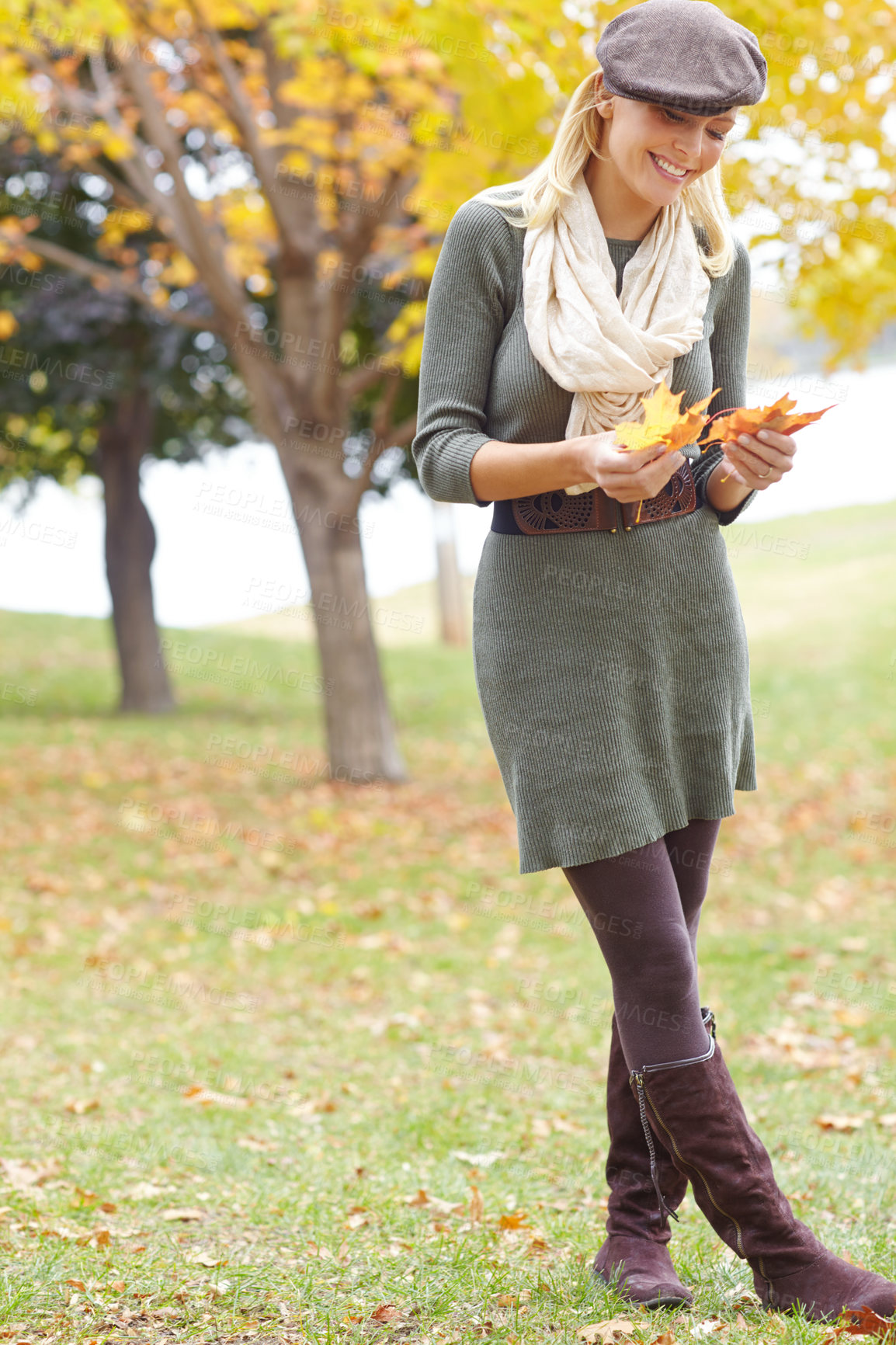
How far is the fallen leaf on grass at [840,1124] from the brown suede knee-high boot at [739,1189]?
1.83m

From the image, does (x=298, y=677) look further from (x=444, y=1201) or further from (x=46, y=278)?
(x=444, y=1201)

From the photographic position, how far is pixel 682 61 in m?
2.08

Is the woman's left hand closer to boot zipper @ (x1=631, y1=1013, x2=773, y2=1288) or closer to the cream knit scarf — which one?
the cream knit scarf

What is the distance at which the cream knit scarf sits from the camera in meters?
2.13

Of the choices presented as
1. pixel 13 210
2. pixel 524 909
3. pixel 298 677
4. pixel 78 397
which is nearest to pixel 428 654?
pixel 298 677

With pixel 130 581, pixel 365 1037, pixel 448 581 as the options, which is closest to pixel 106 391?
pixel 130 581

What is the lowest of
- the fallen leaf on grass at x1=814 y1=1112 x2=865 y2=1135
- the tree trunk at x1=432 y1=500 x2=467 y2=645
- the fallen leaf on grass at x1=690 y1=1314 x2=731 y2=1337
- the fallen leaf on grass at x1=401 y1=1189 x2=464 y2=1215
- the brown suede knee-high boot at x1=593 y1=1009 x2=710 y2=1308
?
the fallen leaf on grass at x1=814 y1=1112 x2=865 y2=1135

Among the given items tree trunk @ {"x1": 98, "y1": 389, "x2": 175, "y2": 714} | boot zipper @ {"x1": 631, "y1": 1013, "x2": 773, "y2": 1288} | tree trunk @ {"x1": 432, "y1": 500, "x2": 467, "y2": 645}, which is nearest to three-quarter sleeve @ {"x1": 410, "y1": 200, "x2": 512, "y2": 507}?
boot zipper @ {"x1": 631, "y1": 1013, "x2": 773, "y2": 1288}

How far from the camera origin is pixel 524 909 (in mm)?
7445

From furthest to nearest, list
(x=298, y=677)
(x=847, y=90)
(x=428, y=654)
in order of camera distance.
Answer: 1. (x=428, y=654)
2. (x=298, y=677)
3. (x=847, y=90)

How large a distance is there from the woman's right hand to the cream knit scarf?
0.16 meters

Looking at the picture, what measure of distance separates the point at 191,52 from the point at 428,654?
9.76 m

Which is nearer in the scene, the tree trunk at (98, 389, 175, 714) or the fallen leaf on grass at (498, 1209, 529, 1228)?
the fallen leaf on grass at (498, 1209, 529, 1228)

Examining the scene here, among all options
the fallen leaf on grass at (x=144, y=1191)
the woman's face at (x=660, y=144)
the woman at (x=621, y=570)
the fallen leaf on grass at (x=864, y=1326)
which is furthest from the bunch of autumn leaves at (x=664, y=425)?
the fallen leaf on grass at (x=144, y=1191)
